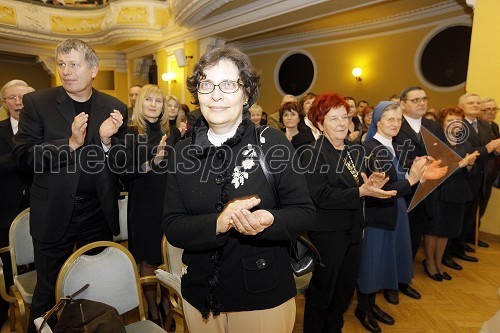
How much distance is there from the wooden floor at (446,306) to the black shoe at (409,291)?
53 millimetres

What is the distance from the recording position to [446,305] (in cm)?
311

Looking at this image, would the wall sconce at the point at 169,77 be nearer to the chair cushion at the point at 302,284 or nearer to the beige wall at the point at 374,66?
the beige wall at the point at 374,66

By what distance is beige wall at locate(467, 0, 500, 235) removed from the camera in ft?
14.3

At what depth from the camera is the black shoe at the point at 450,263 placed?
3.89 metres

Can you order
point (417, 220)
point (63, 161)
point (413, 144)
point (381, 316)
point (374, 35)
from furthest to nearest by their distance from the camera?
point (374, 35) < point (417, 220) < point (413, 144) < point (381, 316) < point (63, 161)

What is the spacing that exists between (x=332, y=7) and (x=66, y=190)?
5527 mm

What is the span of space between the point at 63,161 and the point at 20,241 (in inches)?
32.5

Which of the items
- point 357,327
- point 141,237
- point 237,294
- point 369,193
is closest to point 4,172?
point 141,237

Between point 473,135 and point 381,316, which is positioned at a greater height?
point 473,135

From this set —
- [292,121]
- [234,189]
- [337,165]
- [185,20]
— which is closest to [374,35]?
[185,20]

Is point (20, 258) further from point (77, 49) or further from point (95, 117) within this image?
point (77, 49)

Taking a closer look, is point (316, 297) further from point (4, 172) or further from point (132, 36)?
point (132, 36)

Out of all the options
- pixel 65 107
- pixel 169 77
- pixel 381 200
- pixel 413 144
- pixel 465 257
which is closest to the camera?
pixel 65 107

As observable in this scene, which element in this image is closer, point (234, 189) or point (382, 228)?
point (234, 189)
